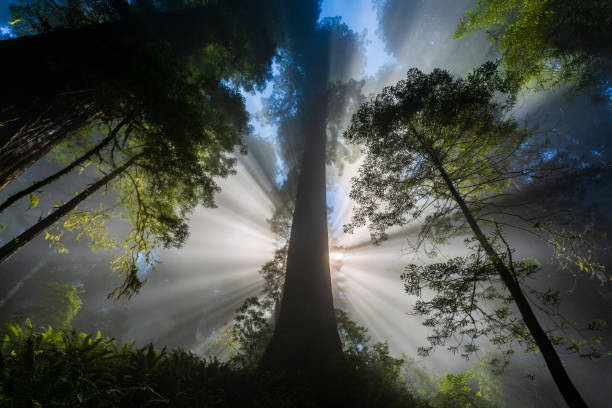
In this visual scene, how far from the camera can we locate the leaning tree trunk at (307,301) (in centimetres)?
558

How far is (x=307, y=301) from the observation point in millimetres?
6629

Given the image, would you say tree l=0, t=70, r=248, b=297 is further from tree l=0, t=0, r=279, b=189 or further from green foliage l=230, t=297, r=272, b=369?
green foliage l=230, t=297, r=272, b=369

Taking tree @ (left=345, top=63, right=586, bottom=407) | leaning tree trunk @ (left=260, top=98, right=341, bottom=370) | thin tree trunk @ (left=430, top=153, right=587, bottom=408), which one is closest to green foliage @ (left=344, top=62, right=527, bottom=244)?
tree @ (left=345, top=63, right=586, bottom=407)

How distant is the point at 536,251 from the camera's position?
1712 cm

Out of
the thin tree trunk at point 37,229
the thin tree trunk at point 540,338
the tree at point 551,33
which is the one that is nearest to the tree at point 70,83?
the thin tree trunk at point 37,229

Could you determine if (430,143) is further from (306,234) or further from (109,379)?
(109,379)

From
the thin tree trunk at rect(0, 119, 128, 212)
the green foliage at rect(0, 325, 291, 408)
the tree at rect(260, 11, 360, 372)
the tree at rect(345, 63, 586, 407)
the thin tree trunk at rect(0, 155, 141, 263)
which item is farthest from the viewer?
the tree at rect(260, 11, 360, 372)

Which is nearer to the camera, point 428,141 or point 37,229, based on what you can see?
point 37,229

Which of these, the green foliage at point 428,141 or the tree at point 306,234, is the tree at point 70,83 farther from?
the tree at point 306,234

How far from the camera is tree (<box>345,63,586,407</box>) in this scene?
15.6ft

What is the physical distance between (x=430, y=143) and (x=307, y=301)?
5618mm

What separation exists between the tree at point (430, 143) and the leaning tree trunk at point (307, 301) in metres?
2.29

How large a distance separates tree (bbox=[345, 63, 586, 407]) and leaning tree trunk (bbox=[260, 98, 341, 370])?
7.51ft

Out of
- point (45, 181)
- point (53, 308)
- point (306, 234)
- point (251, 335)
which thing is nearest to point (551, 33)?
point (306, 234)
